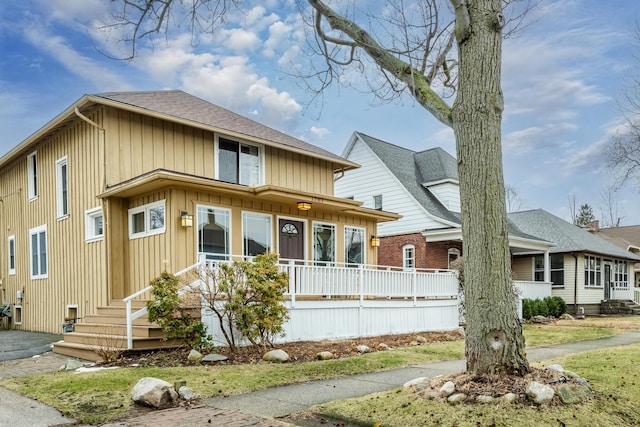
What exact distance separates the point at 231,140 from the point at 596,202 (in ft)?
144

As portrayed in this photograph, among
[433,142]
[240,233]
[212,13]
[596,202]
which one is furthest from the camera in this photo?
[596,202]

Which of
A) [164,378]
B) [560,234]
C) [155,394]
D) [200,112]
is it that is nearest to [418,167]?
[560,234]

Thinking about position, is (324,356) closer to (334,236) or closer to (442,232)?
(334,236)

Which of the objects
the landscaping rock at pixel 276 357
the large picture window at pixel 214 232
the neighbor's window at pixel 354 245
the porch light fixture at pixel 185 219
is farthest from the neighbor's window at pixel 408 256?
the landscaping rock at pixel 276 357

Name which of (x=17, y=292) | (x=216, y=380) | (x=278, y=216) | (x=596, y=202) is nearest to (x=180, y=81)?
(x=278, y=216)

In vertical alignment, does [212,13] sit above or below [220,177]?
above

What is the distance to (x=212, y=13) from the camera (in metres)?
8.42

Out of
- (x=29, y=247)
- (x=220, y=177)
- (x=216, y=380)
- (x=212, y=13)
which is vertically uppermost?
(x=212, y=13)

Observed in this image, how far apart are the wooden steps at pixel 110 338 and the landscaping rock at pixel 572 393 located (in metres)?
6.40

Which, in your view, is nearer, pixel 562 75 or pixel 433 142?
pixel 562 75

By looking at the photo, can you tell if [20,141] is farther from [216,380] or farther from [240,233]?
[216,380]

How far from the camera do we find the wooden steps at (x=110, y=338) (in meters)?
8.66

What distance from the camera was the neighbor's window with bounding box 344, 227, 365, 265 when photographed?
595 inches

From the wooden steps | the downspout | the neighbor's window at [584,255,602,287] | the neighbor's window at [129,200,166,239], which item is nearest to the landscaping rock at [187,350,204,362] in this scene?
the wooden steps
